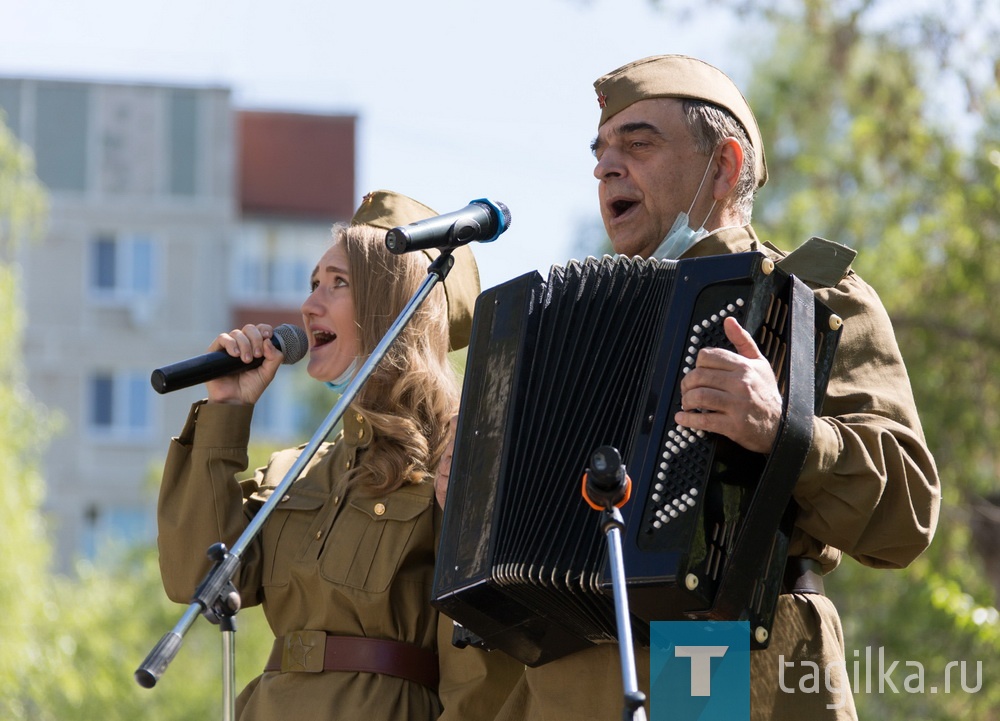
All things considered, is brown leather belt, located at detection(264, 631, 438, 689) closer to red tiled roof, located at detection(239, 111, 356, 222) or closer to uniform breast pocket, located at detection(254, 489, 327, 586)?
uniform breast pocket, located at detection(254, 489, 327, 586)

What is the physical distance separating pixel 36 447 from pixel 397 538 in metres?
10.1

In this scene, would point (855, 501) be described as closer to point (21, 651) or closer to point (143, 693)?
point (21, 651)

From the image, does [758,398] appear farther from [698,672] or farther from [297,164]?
[297,164]

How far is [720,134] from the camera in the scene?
14.3 feet

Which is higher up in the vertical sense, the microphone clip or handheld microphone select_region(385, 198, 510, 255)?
handheld microphone select_region(385, 198, 510, 255)

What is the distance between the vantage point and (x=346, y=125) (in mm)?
33125

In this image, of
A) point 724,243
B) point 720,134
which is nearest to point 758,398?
point 724,243

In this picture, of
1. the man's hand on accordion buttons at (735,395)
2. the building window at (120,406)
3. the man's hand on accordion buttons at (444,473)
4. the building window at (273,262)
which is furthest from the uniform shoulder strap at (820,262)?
the building window at (273,262)

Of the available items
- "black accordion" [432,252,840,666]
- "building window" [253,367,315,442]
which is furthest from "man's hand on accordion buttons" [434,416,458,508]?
"building window" [253,367,315,442]

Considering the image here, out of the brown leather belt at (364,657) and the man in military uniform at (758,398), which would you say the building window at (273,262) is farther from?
the man in military uniform at (758,398)

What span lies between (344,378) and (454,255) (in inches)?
22.7

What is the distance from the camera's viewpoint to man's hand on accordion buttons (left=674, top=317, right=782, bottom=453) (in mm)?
3402

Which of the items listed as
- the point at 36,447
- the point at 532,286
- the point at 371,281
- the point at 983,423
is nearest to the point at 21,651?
the point at 36,447

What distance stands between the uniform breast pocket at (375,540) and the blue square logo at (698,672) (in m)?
1.07
